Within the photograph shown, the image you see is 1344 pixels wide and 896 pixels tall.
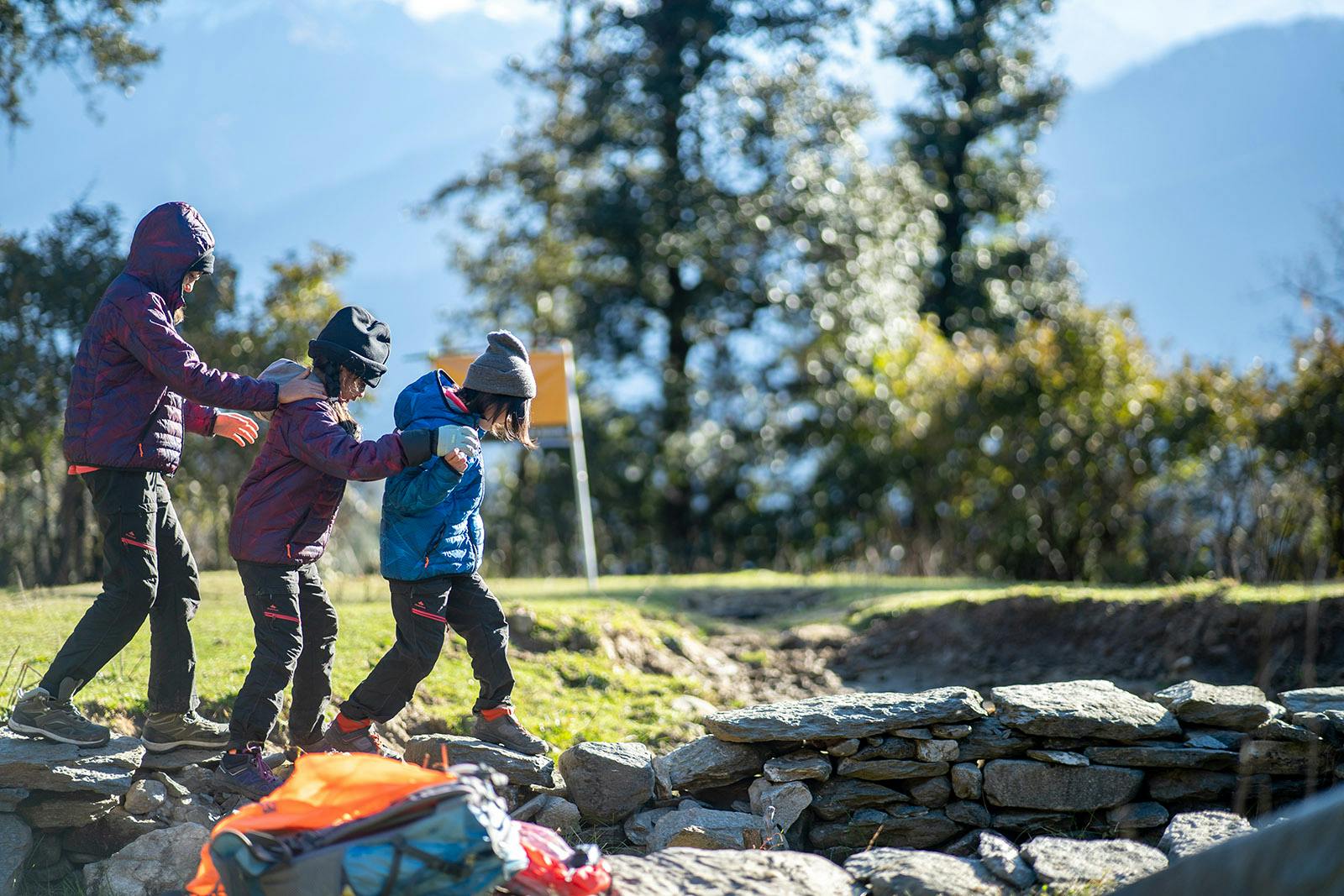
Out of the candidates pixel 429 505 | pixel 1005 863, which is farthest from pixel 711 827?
pixel 429 505

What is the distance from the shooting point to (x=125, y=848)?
4.25 metres

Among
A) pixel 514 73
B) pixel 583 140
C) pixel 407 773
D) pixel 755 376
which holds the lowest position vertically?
pixel 407 773

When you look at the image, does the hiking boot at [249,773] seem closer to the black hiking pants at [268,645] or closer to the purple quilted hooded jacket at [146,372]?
the black hiking pants at [268,645]

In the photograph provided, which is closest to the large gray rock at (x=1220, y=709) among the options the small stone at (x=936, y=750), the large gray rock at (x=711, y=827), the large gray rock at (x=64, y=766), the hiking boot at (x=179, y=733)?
the small stone at (x=936, y=750)

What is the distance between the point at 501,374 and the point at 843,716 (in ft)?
6.48

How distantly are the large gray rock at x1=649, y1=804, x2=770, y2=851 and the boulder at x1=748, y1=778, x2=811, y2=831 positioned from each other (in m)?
0.11

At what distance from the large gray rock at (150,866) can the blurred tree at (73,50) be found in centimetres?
774

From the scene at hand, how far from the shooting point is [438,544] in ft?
14.3

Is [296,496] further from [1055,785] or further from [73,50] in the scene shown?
[73,50]

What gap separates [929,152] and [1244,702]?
1866cm

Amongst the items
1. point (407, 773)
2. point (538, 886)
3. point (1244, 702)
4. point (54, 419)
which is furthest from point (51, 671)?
point (54, 419)

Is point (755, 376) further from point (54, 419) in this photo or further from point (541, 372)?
point (54, 419)

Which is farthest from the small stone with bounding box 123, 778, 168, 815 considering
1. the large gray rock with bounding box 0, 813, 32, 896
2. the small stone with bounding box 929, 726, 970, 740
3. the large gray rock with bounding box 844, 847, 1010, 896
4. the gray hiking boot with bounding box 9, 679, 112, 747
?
the small stone with bounding box 929, 726, 970, 740

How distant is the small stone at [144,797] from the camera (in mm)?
4363
